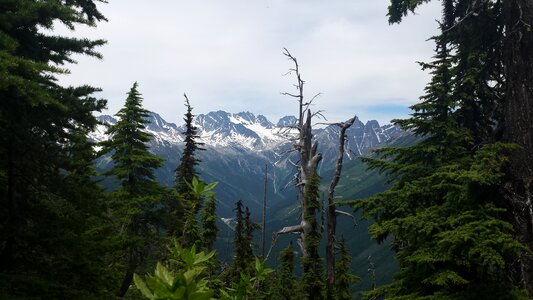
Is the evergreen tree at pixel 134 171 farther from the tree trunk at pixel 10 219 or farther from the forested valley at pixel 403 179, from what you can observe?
the tree trunk at pixel 10 219

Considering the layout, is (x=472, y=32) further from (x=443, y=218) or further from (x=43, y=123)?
(x=43, y=123)

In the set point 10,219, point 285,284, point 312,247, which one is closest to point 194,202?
point 10,219

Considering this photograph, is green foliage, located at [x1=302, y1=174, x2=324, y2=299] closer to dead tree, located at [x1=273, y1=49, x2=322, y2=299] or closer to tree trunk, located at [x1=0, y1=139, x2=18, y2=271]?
dead tree, located at [x1=273, y1=49, x2=322, y2=299]

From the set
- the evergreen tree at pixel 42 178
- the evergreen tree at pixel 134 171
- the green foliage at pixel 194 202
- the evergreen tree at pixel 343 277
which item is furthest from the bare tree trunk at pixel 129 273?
the evergreen tree at pixel 343 277

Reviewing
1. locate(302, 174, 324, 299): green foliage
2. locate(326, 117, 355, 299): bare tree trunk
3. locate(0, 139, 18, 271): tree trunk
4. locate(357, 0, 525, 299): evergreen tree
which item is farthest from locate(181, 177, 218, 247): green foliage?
locate(302, 174, 324, 299): green foliage

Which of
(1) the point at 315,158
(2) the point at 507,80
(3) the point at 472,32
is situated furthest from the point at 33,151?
(1) the point at 315,158

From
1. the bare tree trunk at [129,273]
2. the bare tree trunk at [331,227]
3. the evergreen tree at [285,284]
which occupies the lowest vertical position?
the evergreen tree at [285,284]

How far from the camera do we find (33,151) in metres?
7.07

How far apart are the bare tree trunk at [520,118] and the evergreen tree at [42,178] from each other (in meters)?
8.83

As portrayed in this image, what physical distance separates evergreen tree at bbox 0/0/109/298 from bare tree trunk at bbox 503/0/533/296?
883 centimetres

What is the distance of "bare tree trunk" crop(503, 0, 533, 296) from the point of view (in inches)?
352

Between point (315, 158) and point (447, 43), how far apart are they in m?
7.27

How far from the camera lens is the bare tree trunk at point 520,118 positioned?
8.95 metres

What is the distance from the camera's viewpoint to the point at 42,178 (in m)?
7.38
